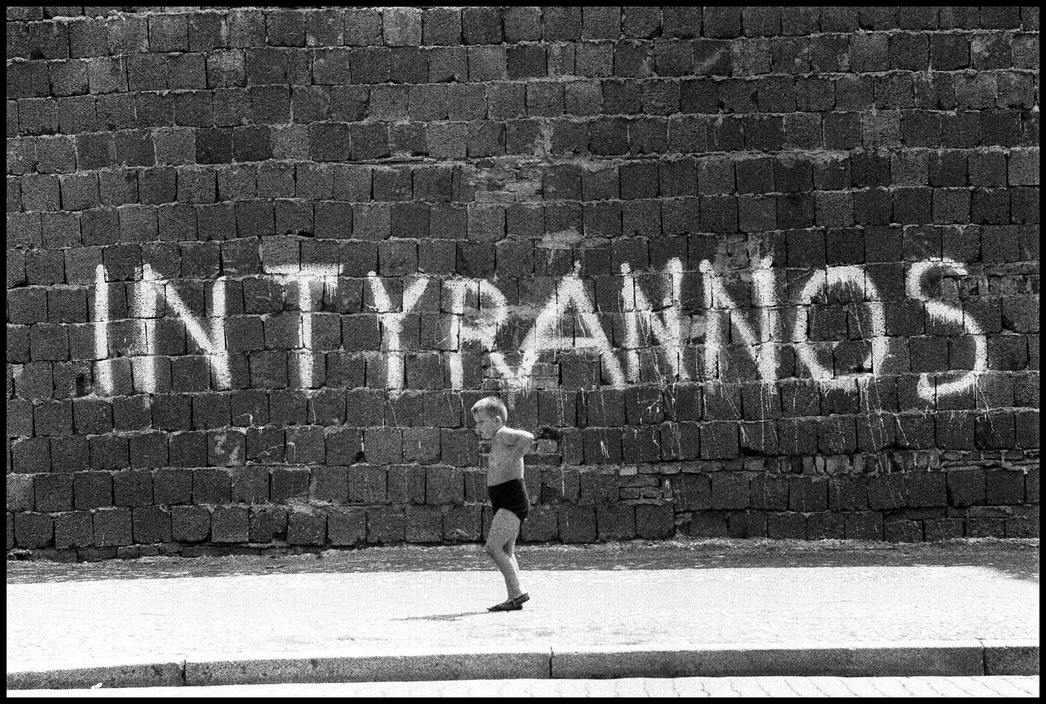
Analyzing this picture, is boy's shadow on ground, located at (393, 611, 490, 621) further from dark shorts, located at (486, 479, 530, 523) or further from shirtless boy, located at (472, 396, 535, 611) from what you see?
dark shorts, located at (486, 479, 530, 523)

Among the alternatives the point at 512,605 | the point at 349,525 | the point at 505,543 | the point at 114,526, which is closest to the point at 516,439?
the point at 505,543

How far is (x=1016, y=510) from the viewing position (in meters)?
10.4

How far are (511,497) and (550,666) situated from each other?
1486mm

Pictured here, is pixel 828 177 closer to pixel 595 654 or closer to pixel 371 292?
pixel 371 292

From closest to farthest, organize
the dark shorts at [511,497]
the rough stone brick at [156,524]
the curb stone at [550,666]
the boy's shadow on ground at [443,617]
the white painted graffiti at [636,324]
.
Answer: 1. the curb stone at [550,666]
2. the boy's shadow on ground at [443,617]
3. the dark shorts at [511,497]
4. the white painted graffiti at [636,324]
5. the rough stone brick at [156,524]

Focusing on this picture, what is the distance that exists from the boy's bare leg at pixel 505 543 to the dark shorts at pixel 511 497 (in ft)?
0.12

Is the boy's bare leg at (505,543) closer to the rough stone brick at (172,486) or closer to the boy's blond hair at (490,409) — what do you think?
the boy's blond hair at (490,409)

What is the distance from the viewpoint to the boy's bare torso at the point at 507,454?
7.70 meters

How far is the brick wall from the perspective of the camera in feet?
34.0

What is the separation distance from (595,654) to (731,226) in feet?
15.4

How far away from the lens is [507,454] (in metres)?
7.76

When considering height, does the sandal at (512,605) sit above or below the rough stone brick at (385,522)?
below

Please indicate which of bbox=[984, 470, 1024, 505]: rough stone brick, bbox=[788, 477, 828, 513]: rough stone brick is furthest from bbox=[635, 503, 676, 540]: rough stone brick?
bbox=[984, 470, 1024, 505]: rough stone brick

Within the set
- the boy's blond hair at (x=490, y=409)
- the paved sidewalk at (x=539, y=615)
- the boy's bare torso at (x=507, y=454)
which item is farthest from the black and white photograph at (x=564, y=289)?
the boy's bare torso at (x=507, y=454)
